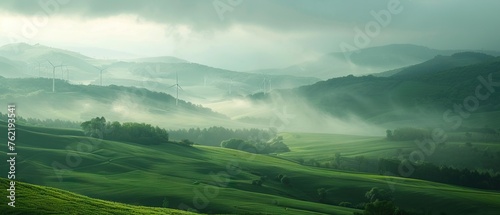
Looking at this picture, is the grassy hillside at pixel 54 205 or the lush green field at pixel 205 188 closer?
the grassy hillside at pixel 54 205

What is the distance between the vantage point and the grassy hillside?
64688 mm

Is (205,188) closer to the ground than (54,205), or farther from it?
closer to the ground

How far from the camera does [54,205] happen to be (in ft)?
223

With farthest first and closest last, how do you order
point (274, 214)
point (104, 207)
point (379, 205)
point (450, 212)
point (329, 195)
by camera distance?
1. point (329, 195)
2. point (450, 212)
3. point (274, 214)
4. point (379, 205)
5. point (104, 207)

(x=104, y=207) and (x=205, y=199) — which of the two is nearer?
(x=104, y=207)

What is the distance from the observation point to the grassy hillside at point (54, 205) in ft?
212

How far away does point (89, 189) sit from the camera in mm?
141125

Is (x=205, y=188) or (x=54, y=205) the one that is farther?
(x=205, y=188)

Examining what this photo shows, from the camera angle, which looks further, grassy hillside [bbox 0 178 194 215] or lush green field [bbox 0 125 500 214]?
lush green field [bbox 0 125 500 214]

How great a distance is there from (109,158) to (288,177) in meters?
61.4

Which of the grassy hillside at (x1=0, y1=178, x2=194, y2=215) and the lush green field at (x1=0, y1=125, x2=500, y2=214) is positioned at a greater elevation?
the grassy hillside at (x1=0, y1=178, x2=194, y2=215)

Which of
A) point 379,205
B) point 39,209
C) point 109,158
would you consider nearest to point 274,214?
point 379,205

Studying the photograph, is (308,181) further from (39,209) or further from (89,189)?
(39,209)

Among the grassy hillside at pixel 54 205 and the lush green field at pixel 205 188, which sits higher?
the grassy hillside at pixel 54 205
